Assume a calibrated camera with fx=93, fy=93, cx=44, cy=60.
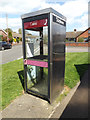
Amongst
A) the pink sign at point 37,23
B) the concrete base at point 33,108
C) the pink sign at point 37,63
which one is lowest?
the concrete base at point 33,108

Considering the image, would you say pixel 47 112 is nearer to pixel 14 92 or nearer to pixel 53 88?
pixel 53 88

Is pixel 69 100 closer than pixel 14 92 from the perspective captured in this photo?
Yes

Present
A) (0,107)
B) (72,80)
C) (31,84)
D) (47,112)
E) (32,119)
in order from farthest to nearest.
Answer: (72,80), (31,84), (0,107), (47,112), (32,119)

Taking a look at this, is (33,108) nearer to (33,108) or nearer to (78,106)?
(33,108)

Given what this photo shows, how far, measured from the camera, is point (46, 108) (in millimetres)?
2572

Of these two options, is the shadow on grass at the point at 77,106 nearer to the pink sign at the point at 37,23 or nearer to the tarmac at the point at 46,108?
the tarmac at the point at 46,108

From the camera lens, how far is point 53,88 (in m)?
2.71

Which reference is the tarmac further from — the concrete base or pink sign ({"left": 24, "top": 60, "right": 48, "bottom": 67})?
pink sign ({"left": 24, "top": 60, "right": 48, "bottom": 67})

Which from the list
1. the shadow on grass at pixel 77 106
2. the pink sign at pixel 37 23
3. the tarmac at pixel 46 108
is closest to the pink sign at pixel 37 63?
the pink sign at pixel 37 23

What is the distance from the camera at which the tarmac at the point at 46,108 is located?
234 centimetres

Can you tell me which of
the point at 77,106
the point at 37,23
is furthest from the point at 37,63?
the point at 77,106

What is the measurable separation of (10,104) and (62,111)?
4.94 ft

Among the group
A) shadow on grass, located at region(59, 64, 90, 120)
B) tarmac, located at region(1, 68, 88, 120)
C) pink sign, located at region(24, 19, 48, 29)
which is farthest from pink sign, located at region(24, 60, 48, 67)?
shadow on grass, located at region(59, 64, 90, 120)

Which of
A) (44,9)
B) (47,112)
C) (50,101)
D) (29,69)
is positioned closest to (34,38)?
(29,69)
